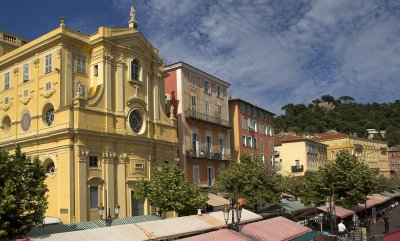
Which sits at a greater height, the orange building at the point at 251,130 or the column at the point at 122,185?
the orange building at the point at 251,130

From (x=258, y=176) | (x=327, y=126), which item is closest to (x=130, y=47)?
(x=258, y=176)

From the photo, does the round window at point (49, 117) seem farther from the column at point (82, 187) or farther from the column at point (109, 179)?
the column at point (109, 179)

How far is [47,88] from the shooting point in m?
35.8

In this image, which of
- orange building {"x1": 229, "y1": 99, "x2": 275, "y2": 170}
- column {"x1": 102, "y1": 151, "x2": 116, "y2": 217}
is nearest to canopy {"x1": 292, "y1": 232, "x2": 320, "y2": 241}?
column {"x1": 102, "y1": 151, "x2": 116, "y2": 217}

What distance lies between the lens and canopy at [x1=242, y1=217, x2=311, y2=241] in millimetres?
24894

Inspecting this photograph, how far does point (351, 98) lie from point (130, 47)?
176020 mm

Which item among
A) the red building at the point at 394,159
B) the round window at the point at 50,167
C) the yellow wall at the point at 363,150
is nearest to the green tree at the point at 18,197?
the round window at the point at 50,167

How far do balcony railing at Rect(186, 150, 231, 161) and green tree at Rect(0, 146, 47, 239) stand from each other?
82.4ft

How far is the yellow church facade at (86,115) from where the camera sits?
108 ft

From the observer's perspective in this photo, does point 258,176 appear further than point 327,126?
No

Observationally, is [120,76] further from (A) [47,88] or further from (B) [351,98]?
(B) [351,98]

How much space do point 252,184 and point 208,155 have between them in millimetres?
8874

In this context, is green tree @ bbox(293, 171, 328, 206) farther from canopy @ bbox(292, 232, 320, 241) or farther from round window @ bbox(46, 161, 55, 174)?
round window @ bbox(46, 161, 55, 174)

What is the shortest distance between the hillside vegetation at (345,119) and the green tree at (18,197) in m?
114
